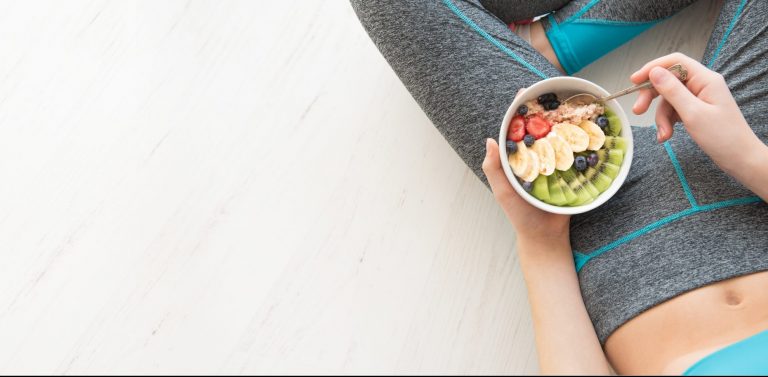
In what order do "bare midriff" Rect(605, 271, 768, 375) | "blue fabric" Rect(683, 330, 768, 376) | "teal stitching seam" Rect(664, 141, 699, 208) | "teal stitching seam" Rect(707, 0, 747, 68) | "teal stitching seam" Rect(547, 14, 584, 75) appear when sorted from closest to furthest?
1. "blue fabric" Rect(683, 330, 768, 376)
2. "bare midriff" Rect(605, 271, 768, 375)
3. "teal stitching seam" Rect(664, 141, 699, 208)
4. "teal stitching seam" Rect(707, 0, 747, 68)
5. "teal stitching seam" Rect(547, 14, 584, 75)

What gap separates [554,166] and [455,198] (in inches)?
17.0

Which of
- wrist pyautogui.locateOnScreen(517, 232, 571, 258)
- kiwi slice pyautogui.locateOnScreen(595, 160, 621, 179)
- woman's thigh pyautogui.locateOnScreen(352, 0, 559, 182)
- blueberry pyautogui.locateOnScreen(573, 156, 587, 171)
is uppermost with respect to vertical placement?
woman's thigh pyautogui.locateOnScreen(352, 0, 559, 182)

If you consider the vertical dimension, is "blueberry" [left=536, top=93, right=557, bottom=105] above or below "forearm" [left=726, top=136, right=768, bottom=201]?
above

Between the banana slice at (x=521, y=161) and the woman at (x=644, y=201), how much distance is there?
0.09 feet

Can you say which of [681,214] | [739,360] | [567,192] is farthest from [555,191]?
[739,360]

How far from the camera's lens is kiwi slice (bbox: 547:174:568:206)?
909mm

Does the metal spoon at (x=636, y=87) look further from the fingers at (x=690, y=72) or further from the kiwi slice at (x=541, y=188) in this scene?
the kiwi slice at (x=541, y=188)

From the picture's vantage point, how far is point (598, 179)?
35.9 inches

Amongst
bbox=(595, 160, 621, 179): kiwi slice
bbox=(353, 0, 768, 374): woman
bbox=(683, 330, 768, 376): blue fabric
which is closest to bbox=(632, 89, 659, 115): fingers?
bbox=(353, 0, 768, 374): woman

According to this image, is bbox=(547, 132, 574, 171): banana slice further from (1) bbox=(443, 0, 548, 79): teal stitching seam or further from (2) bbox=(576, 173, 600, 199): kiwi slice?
(1) bbox=(443, 0, 548, 79): teal stitching seam

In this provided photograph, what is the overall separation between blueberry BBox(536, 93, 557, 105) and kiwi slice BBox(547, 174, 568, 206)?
0.39 feet

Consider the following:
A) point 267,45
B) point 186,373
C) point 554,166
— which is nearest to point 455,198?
point 554,166

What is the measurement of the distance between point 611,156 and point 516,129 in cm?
15

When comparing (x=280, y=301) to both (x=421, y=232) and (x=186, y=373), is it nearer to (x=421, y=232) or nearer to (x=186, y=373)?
(x=186, y=373)
